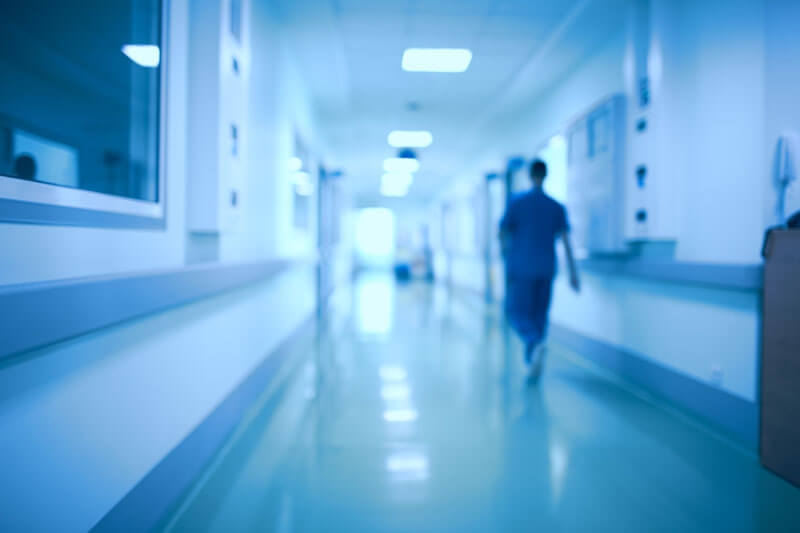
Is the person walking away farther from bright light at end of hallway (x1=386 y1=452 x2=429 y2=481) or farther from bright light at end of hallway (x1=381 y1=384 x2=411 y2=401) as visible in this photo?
bright light at end of hallway (x1=386 y1=452 x2=429 y2=481)

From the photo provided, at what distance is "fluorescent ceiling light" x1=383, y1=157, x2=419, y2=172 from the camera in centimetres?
1132

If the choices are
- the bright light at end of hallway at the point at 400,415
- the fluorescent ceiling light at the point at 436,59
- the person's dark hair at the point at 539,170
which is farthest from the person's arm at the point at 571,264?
the fluorescent ceiling light at the point at 436,59

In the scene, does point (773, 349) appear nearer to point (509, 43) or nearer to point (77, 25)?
point (77, 25)

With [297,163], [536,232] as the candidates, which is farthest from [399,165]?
[536,232]

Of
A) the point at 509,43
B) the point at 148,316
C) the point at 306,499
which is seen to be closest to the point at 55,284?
the point at 148,316

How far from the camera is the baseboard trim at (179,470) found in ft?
5.23

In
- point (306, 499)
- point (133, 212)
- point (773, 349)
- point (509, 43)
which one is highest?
point (509, 43)

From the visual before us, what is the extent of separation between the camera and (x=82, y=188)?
1.51 meters

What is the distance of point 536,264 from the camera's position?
372 cm

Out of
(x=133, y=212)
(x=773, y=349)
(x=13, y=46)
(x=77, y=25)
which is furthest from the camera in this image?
(x=773, y=349)

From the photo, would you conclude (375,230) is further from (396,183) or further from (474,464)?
(474,464)

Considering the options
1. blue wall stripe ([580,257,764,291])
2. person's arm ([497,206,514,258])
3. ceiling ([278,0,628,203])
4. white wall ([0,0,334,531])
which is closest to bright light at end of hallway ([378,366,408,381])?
white wall ([0,0,334,531])

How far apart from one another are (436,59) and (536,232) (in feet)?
8.33

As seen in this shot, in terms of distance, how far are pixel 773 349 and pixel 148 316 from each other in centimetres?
278
